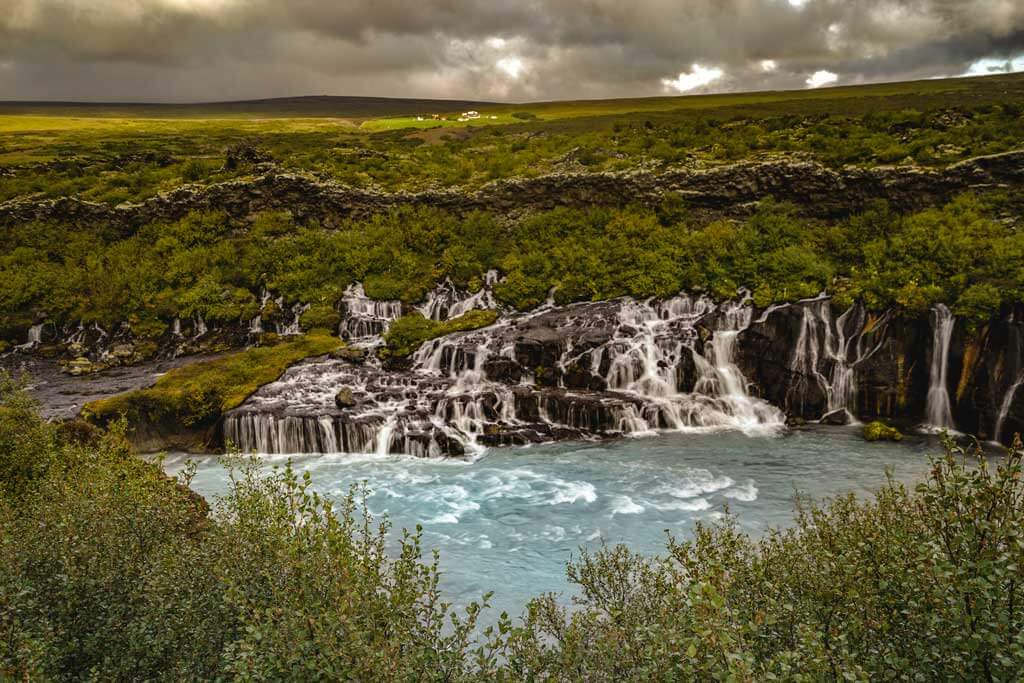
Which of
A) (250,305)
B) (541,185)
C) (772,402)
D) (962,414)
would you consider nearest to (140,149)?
(250,305)

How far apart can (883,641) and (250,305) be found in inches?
1621

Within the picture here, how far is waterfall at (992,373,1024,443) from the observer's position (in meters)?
24.7

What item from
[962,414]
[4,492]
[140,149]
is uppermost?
[140,149]

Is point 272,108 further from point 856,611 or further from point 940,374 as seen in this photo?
point 856,611

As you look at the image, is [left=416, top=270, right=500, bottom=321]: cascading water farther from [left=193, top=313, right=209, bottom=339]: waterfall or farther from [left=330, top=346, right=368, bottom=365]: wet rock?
[left=193, top=313, right=209, bottom=339]: waterfall

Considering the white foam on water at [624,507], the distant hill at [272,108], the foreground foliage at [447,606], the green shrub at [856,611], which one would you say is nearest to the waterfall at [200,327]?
the foreground foliage at [447,606]

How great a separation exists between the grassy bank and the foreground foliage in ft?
58.7

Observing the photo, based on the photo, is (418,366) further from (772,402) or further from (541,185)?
(541,185)

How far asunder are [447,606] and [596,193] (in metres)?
42.1

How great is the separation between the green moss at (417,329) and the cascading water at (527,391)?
0.73 meters

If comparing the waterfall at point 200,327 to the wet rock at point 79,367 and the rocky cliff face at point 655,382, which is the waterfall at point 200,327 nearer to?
the wet rock at point 79,367

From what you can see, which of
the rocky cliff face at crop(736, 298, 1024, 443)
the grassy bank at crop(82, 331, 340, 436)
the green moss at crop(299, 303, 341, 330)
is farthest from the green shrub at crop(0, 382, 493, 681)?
the green moss at crop(299, 303, 341, 330)

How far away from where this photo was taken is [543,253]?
42281 mm

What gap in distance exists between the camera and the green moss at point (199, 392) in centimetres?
2869
